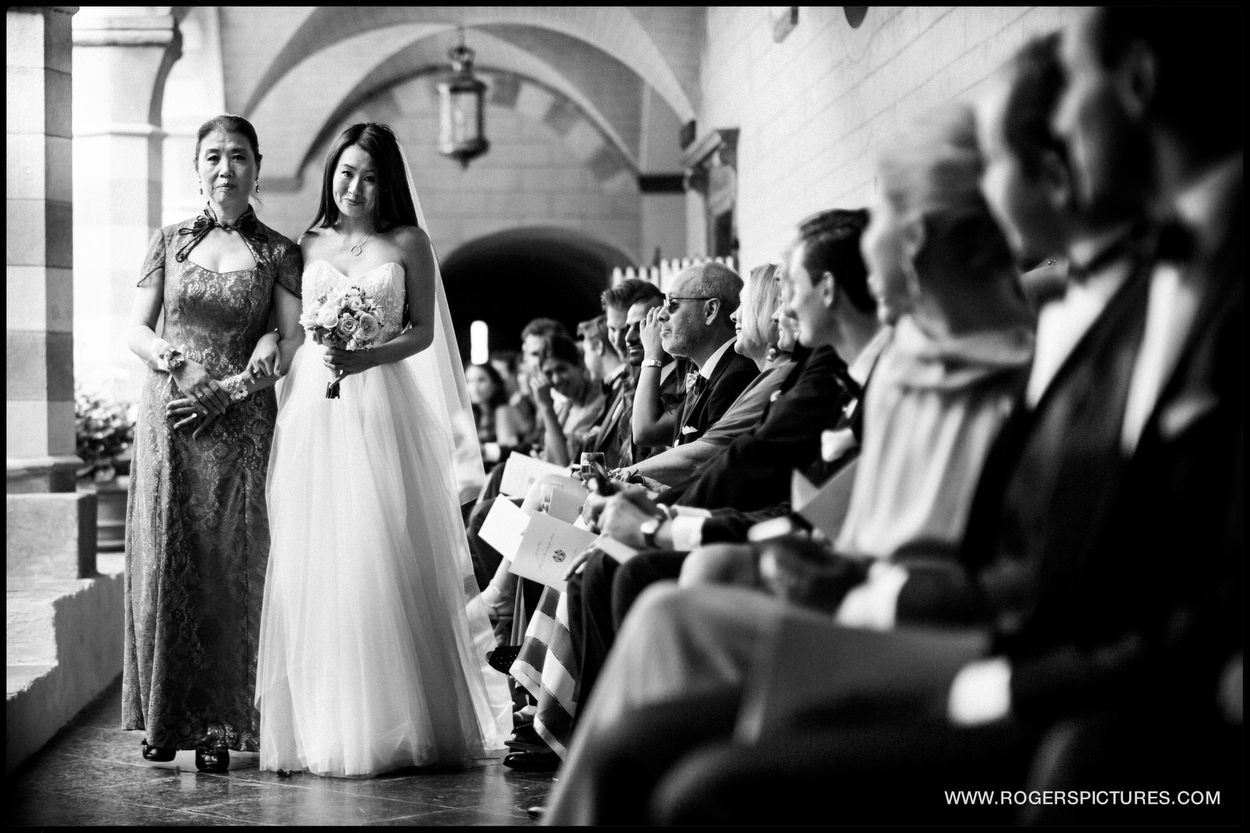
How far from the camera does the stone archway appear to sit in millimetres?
22781

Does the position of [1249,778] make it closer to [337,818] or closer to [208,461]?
[337,818]

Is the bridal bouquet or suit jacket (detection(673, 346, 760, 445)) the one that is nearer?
the bridal bouquet

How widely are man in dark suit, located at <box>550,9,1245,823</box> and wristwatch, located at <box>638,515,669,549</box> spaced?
1448 mm

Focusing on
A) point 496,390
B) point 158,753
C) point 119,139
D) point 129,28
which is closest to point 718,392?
point 158,753

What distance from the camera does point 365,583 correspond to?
449cm

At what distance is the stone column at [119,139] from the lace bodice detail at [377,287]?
5.34m

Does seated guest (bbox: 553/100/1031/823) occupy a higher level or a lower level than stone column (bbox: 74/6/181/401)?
lower

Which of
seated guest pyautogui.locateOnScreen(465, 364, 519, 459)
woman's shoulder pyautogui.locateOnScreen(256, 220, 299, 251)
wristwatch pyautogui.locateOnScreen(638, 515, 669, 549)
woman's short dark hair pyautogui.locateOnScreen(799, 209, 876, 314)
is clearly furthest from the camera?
seated guest pyautogui.locateOnScreen(465, 364, 519, 459)

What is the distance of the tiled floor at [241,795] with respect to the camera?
12.5ft

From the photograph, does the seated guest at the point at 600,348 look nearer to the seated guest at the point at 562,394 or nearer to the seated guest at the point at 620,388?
the seated guest at the point at 562,394

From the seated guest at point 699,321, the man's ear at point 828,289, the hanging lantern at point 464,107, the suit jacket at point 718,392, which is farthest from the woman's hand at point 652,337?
the hanging lantern at point 464,107

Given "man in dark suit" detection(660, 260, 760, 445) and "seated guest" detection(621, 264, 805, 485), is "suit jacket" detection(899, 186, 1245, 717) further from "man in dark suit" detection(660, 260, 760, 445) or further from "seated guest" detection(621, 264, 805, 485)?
"man in dark suit" detection(660, 260, 760, 445)

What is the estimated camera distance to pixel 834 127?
941 centimetres

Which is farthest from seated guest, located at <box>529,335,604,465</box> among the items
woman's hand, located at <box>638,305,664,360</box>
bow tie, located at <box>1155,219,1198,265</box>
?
bow tie, located at <box>1155,219,1198,265</box>
